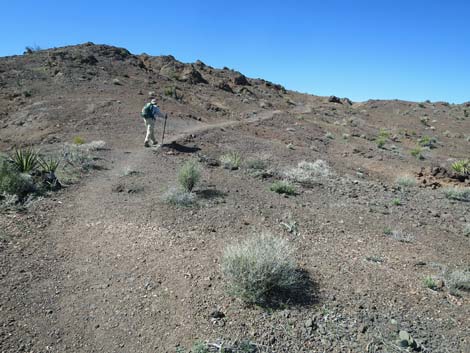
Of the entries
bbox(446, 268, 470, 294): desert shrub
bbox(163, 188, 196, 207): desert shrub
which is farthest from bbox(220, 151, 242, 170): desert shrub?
bbox(446, 268, 470, 294): desert shrub

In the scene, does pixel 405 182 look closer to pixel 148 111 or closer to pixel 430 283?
pixel 430 283

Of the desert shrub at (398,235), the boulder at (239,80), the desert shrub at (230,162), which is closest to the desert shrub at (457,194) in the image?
the desert shrub at (398,235)

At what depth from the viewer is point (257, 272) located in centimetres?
464

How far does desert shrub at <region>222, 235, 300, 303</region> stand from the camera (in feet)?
15.0

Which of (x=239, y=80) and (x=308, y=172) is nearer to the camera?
(x=308, y=172)

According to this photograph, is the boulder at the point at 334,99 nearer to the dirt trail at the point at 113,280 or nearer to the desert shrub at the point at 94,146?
the desert shrub at the point at 94,146

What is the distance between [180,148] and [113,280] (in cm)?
882

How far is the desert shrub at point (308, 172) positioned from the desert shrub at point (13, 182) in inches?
272

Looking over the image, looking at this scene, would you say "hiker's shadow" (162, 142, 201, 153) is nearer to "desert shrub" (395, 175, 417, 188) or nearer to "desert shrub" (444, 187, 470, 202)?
"desert shrub" (395, 175, 417, 188)

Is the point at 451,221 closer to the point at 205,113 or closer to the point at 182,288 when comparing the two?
the point at 182,288

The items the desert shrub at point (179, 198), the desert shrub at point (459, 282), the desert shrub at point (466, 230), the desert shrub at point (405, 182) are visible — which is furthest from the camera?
the desert shrub at point (405, 182)

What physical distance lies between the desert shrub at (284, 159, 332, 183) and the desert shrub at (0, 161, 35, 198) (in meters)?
6.91

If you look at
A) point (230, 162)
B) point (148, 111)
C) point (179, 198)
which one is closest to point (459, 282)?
point (179, 198)

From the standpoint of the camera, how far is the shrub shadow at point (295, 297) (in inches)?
180
